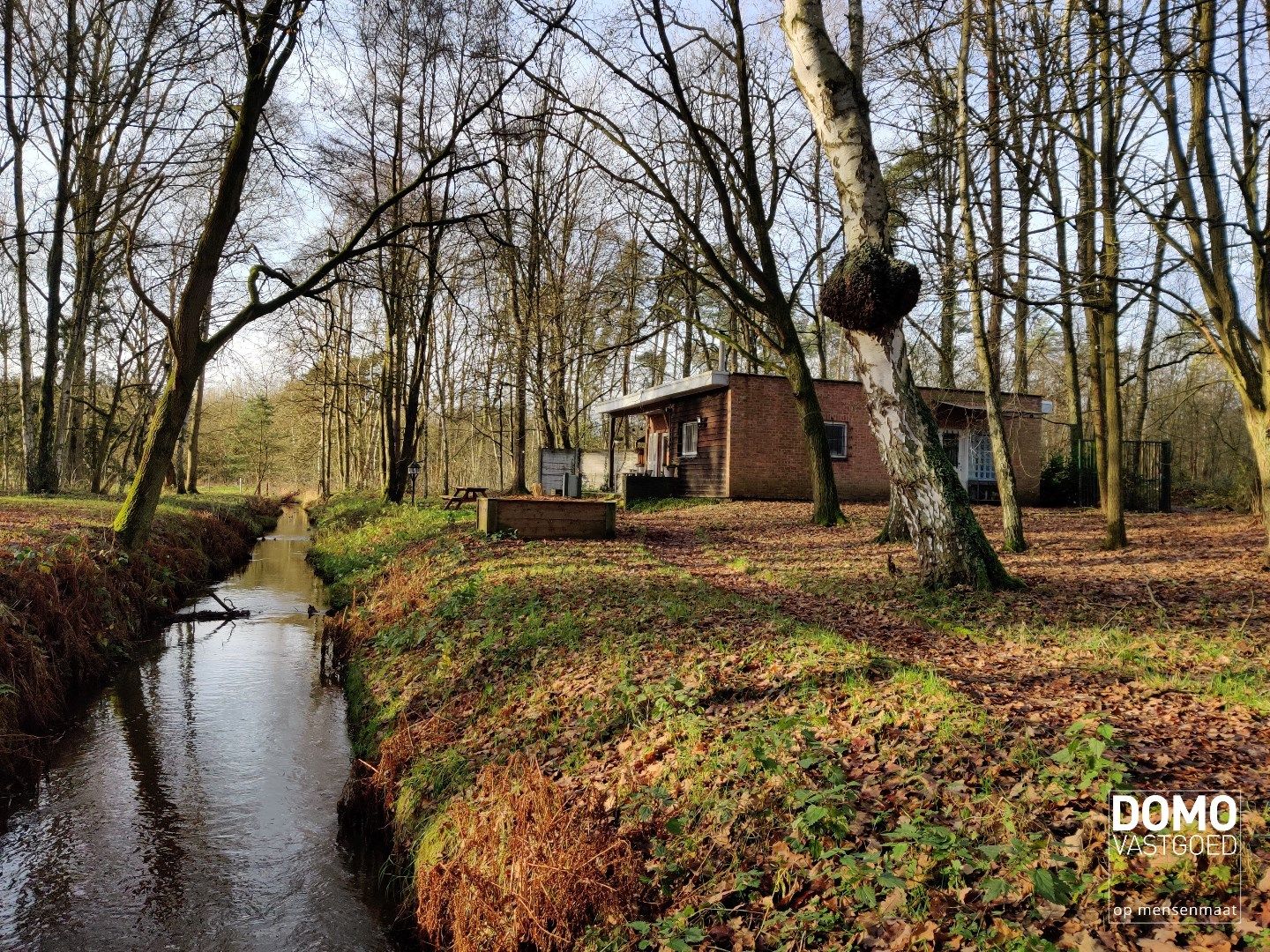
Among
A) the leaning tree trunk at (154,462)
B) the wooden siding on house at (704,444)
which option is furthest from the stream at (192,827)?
the wooden siding on house at (704,444)

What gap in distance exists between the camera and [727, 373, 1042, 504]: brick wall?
2105 cm

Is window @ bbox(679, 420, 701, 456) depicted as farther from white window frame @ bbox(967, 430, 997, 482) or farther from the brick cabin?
white window frame @ bbox(967, 430, 997, 482)

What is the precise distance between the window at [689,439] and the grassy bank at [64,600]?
1368 centimetres

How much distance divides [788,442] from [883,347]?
47.1ft

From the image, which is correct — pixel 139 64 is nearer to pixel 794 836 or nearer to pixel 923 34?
pixel 923 34

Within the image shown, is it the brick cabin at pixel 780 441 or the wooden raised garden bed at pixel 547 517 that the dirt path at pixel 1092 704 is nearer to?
the wooden raised garden bed at pixel 547 517

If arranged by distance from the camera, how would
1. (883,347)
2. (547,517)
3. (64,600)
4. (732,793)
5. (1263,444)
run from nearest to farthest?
(732,793)
(883,347)
(64,600)
(1263,444)
(547,517)

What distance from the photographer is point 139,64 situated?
13219mm

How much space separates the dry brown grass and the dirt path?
2101 mm

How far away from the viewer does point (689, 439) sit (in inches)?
942

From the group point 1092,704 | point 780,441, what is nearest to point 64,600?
point 1092,704

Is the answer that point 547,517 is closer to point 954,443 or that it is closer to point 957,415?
point 957,415

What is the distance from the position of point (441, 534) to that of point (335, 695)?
5.19 m

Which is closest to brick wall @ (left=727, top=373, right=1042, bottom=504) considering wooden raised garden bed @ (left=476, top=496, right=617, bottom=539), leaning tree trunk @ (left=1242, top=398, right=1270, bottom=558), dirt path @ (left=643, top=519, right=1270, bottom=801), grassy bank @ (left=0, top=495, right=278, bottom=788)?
wooden raised garden bed @ (left=476, top=496, right=617, bottom=539)
